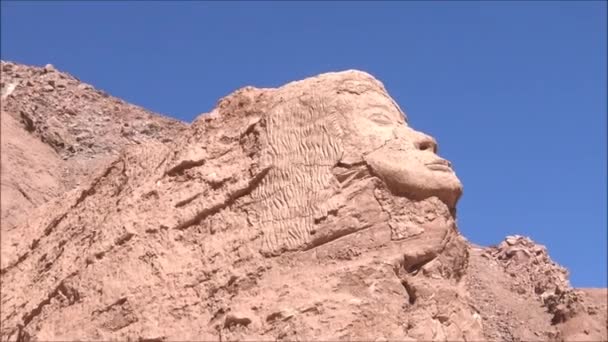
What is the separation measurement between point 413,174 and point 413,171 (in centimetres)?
3

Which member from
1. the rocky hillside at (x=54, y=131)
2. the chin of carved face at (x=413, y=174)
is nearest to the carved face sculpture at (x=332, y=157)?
the chin of carved face at (x=413, y=174)

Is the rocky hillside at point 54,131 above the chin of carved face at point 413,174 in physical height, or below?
above

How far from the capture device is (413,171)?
1154 cm

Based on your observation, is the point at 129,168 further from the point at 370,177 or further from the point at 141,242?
the point at 370,177

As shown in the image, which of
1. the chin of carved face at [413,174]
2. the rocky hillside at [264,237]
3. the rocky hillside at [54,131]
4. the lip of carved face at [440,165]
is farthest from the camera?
the rocky hillside at [54,131]

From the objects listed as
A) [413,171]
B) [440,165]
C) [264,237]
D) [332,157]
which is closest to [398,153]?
[413,171]

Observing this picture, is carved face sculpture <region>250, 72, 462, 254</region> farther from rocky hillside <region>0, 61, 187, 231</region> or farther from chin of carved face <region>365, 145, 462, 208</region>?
rocky hillside <region>0, 61, 187, 231</region>

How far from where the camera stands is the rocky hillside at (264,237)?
11031 millimetres

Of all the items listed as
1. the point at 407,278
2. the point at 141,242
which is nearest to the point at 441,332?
the point at 407,278

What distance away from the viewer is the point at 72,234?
1368cm

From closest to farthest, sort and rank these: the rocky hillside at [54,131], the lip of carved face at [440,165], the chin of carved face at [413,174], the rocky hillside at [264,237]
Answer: the rocky hillside at [264,237] < the chin of carved face at [413,174] < the lip of carved face at [440,165] < the rocky hillside at [54,131]

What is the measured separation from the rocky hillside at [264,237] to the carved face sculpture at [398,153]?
15 millimetres

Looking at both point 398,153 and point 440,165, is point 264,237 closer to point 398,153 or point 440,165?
point 398,153

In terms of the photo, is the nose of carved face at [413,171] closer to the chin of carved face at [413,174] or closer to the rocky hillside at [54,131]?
the chin of carved face at [413,174]
